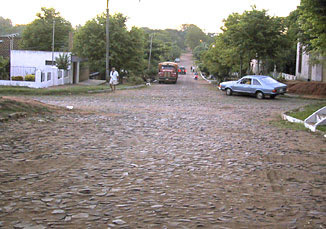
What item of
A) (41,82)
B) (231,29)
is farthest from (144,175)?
(231,29)

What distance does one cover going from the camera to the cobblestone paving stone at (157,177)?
4.90 metres

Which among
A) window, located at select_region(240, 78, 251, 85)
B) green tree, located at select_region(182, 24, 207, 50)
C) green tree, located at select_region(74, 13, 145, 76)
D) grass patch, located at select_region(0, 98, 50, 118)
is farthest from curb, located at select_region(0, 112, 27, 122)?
green tree, located at select_region(182, 24, 207, 50)

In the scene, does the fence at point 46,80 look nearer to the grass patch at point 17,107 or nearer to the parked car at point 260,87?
the parked car at point 260,87

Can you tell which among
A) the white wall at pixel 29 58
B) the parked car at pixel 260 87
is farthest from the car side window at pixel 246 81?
the white wall at pixel 29 58

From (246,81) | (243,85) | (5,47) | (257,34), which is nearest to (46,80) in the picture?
(243,85)

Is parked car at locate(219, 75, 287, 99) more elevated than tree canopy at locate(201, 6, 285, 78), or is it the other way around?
tree canopy at locate(201, 6, 285, 78)

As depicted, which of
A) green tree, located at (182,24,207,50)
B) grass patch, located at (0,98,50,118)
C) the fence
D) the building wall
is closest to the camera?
grass patch, located at (0,98,50,118)

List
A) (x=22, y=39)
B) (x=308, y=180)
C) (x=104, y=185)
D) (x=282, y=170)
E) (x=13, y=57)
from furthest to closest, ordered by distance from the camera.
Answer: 1. (x=22, y=39)
2. (x=13, y=57)
3. (x=282, y=170)
4. (x=308, y=180)
5. (x=104, y=185)

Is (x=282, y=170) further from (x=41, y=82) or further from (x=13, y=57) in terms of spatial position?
(x=13, y=57)

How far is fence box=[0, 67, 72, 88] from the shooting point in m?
29.2

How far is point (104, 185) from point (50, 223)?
1.57m

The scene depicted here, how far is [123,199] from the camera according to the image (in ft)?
18.0

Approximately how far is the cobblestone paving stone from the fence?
18148mm

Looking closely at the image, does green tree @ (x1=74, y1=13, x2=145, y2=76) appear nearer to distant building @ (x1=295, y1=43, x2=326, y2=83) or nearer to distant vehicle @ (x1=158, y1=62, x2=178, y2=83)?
distant vehicle @ (x1=158, y1=62, x2=178, y2=83)
